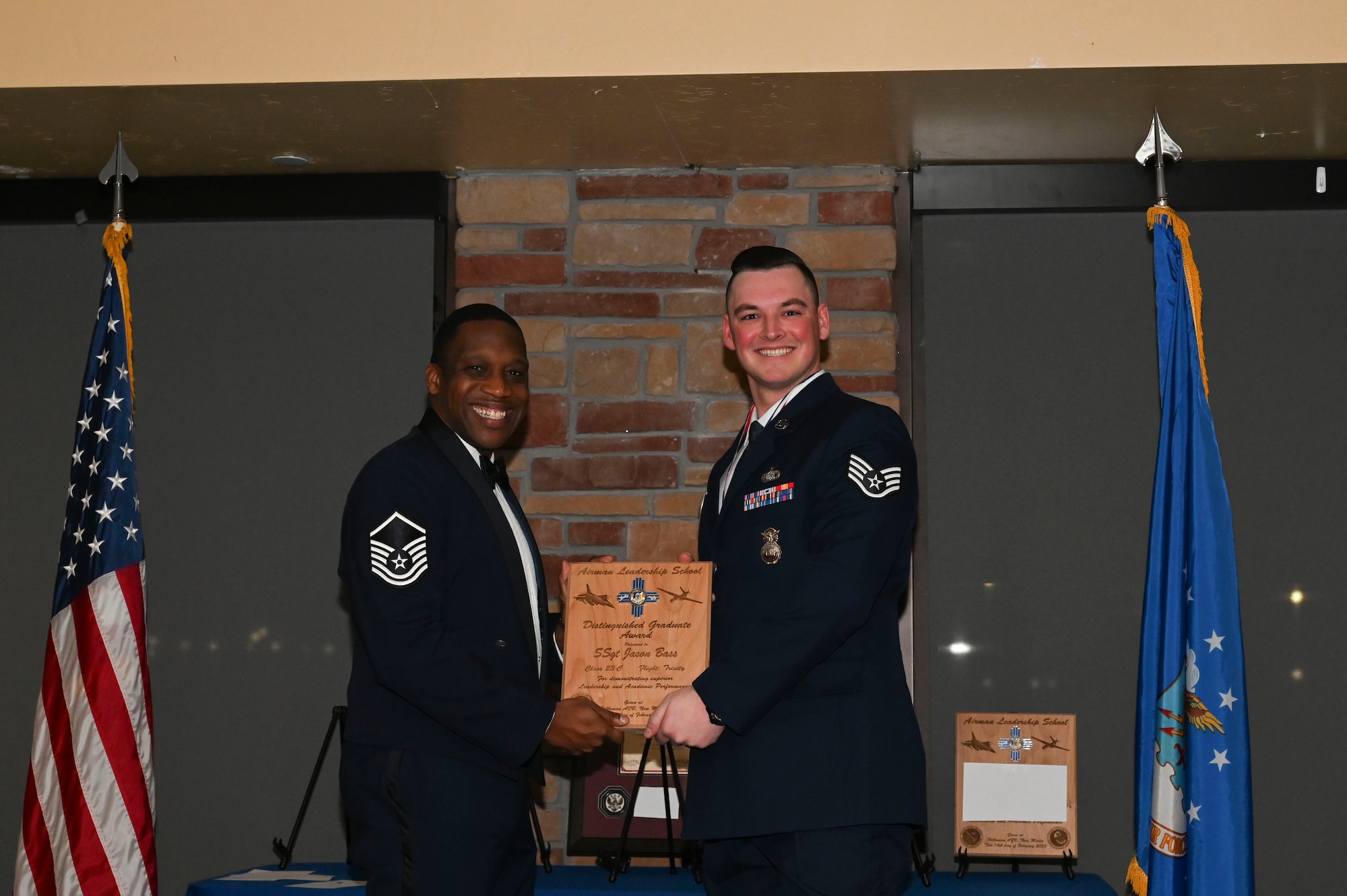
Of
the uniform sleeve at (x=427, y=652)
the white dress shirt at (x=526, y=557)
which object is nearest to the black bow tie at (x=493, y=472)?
the white dress shirt at (x=526, y=557)

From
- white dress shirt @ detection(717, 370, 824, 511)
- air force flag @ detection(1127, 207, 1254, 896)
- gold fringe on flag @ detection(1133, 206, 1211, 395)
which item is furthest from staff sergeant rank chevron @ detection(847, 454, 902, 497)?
gold fringe on flag @ detection(1133, 206, 1211, 395)

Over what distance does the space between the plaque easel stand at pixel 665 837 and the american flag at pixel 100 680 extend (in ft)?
3.76

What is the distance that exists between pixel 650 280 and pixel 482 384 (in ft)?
3.66

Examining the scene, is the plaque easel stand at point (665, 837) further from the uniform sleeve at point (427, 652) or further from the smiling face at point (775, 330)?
the smiling face at point (775, 330)

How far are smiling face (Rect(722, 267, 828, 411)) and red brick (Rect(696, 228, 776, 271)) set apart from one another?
1017 mm

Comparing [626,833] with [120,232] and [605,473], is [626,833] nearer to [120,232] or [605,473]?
[605,473]

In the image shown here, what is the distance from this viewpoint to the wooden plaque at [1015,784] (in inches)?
130

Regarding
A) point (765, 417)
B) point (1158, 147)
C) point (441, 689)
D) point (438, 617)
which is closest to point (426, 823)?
point (441, 689)

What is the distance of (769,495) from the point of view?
248 centimetres

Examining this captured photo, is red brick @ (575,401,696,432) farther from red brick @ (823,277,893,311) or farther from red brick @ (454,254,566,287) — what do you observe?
red brick @ (823,277,893,311)

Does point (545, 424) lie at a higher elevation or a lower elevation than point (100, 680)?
higher

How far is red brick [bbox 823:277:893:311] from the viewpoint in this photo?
3.65m

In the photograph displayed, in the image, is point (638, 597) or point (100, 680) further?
point (100, 680)

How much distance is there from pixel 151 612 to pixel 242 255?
3.74ft
